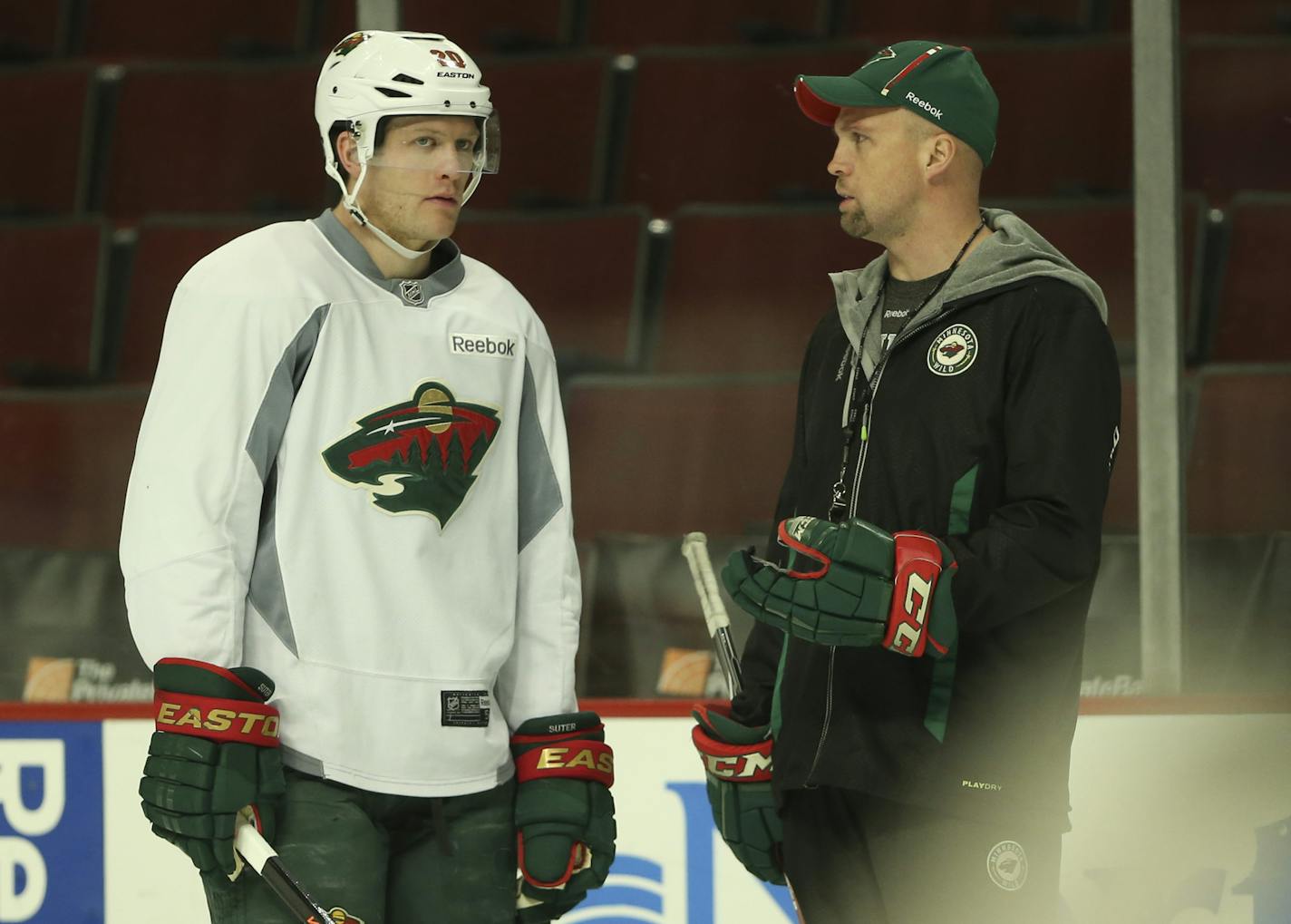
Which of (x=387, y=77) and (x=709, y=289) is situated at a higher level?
(x=387, y=77)

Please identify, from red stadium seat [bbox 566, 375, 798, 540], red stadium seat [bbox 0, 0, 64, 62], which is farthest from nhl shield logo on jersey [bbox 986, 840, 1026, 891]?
red stadium seat [bbox 0, 0, 64, 62]

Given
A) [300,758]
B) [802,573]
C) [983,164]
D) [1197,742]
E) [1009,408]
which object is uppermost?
[983,164]

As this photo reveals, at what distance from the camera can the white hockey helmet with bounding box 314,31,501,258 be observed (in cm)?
192

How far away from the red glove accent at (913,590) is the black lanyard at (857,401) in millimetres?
131

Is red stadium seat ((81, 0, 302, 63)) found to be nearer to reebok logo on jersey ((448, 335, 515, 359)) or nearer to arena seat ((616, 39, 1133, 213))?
arena seat ((616, 39, 1133, 213))

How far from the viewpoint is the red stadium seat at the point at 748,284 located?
337cm

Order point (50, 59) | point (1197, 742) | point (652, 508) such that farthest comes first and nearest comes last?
point (50, 59) < point (652, 508) < point (1197, 742)

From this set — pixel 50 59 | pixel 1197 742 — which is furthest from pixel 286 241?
pixel 50 59

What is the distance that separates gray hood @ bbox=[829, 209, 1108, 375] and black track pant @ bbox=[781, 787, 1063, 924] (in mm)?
431

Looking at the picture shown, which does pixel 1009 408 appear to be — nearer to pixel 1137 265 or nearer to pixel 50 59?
pixel 1137 265

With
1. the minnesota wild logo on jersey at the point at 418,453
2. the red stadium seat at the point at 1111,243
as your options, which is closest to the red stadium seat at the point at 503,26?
the red stadium seat at the point at 1111,243

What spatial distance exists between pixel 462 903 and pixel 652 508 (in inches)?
55.3

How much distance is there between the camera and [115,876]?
9.02ft

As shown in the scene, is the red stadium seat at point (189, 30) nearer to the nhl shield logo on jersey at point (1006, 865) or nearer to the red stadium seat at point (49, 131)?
the red stadium seat at point (49, 131)
